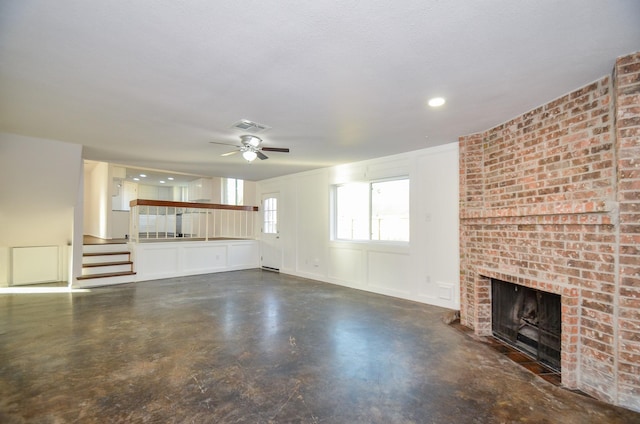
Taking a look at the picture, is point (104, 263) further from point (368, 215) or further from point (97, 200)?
point (368, 215)

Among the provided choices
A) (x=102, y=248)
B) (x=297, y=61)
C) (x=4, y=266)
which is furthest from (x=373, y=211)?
(x=4, y=266)

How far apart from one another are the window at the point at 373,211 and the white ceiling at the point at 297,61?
1.67m

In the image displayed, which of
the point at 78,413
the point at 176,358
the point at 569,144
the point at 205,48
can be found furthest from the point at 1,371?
the point at 569,144

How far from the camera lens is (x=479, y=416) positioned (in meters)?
1.97

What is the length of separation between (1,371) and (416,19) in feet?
13.7

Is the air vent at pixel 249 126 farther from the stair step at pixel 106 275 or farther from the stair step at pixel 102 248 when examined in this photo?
Result: the stair step at pixel 102 248

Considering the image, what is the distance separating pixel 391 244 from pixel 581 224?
9.85 ft

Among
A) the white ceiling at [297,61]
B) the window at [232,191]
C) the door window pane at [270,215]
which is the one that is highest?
the white ceiling at [297,61]

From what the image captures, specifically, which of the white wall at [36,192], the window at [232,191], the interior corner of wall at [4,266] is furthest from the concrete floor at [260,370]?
the window at [232,191]

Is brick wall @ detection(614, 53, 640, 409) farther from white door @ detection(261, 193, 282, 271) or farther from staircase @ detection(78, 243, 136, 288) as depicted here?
staircase @ detection(78, 243, 136, 288)

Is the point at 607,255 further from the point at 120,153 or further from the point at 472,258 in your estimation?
the point at 120,153

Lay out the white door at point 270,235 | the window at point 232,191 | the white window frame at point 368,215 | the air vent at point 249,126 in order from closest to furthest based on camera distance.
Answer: the air vent at point 249,126 < the white window frame at point 368,215 < the white door at point 270,235 < the window at point 232,191

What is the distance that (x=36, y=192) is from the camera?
475 cm

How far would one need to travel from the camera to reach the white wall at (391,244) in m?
4.35
